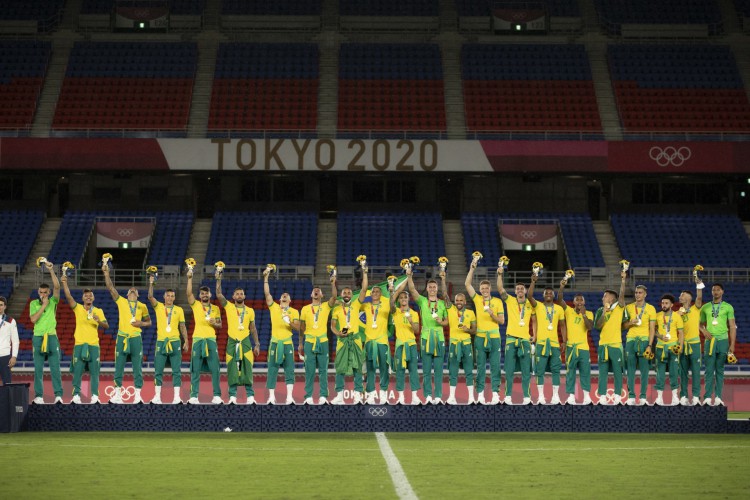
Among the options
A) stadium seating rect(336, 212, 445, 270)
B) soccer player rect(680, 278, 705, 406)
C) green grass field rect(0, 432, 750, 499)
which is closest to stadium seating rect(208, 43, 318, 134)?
stadium seating rect(336, 212, 445, 270)

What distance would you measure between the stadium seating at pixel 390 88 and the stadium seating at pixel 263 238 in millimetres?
3523

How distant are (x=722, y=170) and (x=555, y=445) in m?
22.0

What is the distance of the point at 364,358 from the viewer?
61.7 ft

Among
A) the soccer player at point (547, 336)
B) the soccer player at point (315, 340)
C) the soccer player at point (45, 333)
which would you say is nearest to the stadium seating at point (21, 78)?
the soccer player at point (45, 333)

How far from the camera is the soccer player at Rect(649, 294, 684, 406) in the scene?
1827 cm

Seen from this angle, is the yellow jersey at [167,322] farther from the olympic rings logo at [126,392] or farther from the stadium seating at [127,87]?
the stadium seating at [127,87]

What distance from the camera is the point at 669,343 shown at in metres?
18.5

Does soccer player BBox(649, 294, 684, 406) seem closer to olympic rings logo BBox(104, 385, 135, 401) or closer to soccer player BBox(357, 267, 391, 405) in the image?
soccer player BBox(357, 267, 391, 405)

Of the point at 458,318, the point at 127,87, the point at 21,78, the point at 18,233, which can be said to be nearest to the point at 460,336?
the point at 458,318

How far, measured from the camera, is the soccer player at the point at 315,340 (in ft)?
59.7

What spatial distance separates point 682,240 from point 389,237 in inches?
379

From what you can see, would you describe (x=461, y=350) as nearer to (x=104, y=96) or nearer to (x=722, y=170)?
(x=722, y=170)

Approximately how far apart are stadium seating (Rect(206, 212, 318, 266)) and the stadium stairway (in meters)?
5.27

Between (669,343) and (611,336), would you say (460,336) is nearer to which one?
(611,336)
